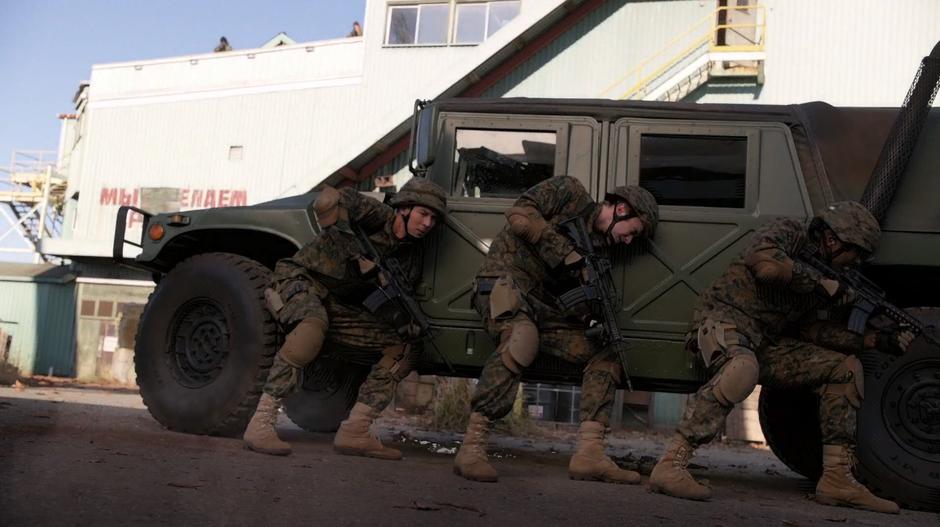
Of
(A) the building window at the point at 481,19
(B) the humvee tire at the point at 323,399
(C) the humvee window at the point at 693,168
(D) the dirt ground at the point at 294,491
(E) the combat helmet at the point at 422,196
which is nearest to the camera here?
(D) the dirt ground at the point at 294,491

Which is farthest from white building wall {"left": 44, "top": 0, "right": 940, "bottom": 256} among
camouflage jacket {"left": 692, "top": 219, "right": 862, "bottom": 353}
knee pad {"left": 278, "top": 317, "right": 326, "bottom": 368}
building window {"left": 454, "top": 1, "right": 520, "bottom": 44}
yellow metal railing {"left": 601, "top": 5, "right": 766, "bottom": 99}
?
knee pad {"left": 278, "top": 317, "right": 326, "bottom": 368}

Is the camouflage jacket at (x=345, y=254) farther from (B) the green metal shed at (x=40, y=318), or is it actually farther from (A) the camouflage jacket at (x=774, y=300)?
(B) the green metal shed at (x=40, y=318)

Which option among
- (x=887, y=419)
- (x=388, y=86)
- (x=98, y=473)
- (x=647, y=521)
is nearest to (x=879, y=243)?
(x=887, y=419)

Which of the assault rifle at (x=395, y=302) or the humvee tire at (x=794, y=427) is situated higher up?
the assault rifle at (x=395, y=302)

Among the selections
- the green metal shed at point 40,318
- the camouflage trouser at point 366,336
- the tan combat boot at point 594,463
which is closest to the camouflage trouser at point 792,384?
the tan combat boot at point 594,463

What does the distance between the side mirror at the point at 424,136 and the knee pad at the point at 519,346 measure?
45.6 inches

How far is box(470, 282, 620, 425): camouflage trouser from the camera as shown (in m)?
4.47

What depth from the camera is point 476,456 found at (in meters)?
4.35

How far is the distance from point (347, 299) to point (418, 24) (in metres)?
13.8

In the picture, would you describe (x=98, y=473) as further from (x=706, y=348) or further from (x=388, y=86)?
(x=388, y=86)

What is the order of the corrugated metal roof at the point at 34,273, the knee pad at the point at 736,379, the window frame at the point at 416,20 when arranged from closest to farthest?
the knee pad at the point at 736,379 < the window frame at the point at 416,20 < the corrugated metal roof at the point at 34,273

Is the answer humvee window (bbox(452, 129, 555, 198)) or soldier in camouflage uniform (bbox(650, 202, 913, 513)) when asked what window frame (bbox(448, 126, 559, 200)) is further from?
soldier in camouflage uniform (bbox(650, 202, 913, 513))

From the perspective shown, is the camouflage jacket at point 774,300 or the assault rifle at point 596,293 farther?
the assault rifle at point 596,293

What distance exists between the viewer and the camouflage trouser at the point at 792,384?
14.0 ft
